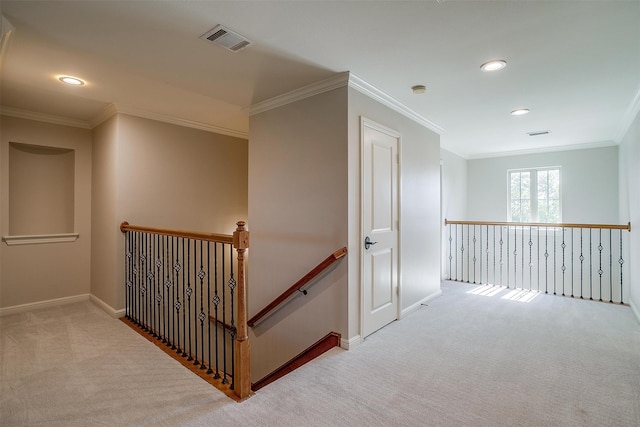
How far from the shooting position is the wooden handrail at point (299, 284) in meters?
2.84

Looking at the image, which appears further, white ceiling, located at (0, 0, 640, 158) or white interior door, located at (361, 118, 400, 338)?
white interior door, located at (361, 118, 400, 338)

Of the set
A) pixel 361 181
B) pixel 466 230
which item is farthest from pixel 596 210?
pixel 361 181

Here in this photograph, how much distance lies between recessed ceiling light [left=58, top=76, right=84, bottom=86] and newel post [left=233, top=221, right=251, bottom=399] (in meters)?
2.37

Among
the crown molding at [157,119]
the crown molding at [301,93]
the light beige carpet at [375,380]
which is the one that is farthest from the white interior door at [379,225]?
the crown molding at [157,119]

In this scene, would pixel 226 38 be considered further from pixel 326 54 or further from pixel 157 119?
pixel 157 119

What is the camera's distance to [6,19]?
6.71 ft

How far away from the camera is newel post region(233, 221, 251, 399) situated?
2146mm

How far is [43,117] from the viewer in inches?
158

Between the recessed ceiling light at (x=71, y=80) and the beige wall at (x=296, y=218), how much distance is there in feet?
5.60

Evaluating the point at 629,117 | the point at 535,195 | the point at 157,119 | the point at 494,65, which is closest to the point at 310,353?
the point at 494,65

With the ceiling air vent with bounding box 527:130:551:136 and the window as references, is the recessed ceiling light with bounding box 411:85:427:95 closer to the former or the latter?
the ceiling air vent with bounding box 527:130:551:136

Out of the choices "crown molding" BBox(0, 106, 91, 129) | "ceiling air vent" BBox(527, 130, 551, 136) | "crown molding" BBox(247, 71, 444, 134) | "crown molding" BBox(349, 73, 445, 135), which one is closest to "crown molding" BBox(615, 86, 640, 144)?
"ceiling air vent" BBox(527, 130, 551, 136)

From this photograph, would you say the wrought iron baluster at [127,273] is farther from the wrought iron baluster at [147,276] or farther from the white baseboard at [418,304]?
the white baseboard at [418,304]

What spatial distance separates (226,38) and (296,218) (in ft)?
5.61
